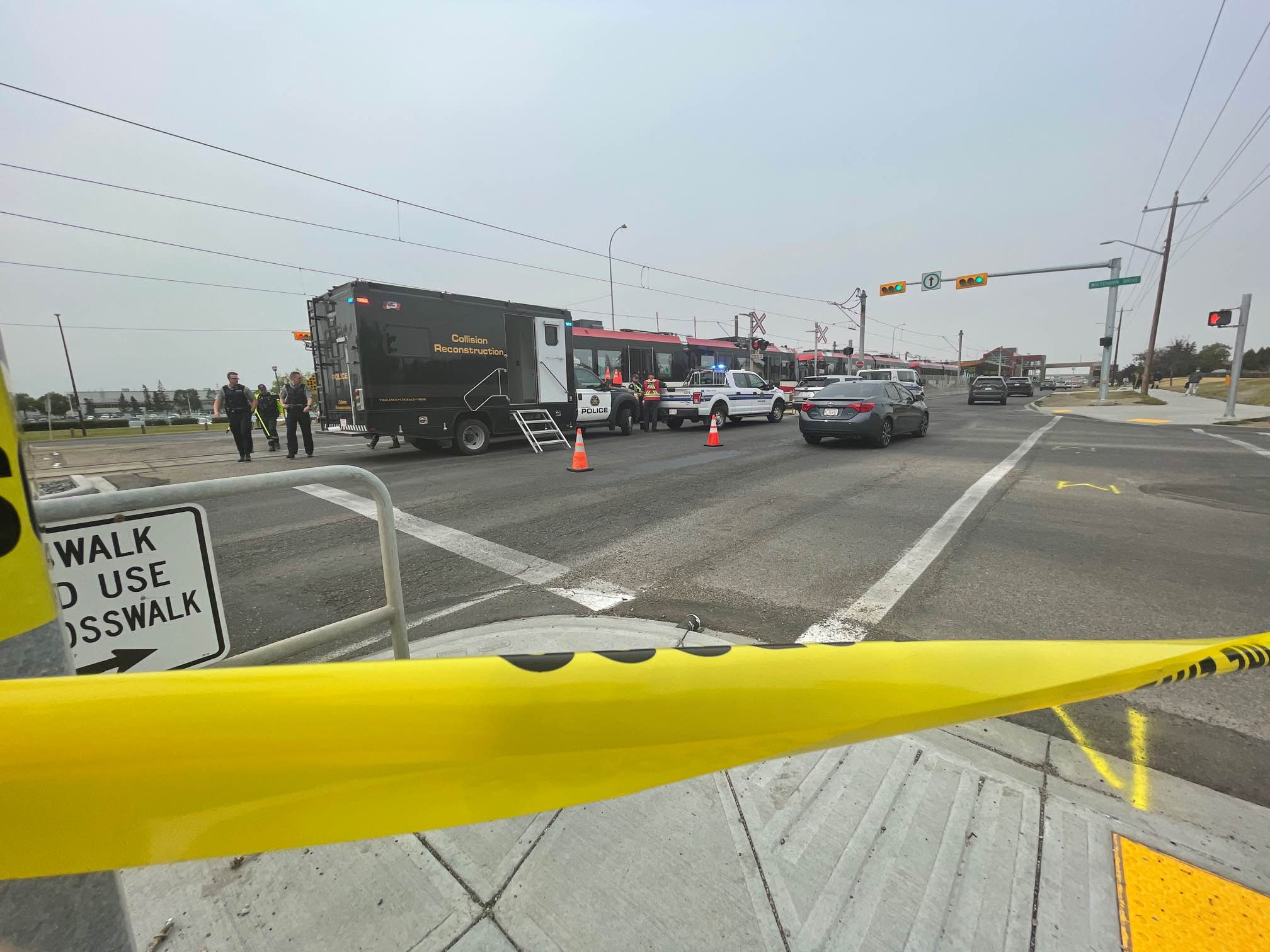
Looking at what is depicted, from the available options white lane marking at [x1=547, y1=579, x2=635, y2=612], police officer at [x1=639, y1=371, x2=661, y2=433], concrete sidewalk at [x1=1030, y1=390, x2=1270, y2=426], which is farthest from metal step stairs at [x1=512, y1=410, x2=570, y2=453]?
concrete sidewalk at [x1=1030, y1=390, x2=1270, y2=426]

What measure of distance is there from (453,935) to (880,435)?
12.0 metres

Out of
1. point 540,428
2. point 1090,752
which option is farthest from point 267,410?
point 1090,752

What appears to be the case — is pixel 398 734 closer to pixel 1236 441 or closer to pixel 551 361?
pixel 551 361

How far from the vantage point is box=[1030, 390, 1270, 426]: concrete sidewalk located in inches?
715

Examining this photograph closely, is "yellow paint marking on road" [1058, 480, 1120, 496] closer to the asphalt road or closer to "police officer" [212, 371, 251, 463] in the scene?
the asphalt road

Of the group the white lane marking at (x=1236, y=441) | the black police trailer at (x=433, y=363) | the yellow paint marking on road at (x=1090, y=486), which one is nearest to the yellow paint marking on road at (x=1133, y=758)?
the yellow paint marking on road at (x=1090, y=486)

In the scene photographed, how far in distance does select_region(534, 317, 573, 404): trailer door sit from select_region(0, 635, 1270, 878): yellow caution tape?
42.0 feet

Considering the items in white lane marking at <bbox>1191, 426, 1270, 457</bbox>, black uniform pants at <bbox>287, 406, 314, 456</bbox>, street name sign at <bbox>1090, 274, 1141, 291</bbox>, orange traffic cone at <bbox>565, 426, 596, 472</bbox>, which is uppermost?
street name sign at <bbox>1090, 274, 1141, 291</bbox>

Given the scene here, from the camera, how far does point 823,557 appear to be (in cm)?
486

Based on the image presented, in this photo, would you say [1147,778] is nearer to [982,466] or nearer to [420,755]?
[420,755]

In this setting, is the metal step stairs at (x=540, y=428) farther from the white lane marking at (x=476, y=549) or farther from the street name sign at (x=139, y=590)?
the street name sign at (x=139, y=590)

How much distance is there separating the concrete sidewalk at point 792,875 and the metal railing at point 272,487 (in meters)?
0.67

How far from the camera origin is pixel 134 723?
0.69 m

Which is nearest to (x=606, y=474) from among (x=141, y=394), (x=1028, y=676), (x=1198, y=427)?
(x=1028, y=676)
